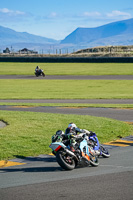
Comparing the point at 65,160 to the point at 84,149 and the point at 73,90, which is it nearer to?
the point at 84,149

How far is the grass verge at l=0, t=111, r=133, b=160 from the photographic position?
15.9 m

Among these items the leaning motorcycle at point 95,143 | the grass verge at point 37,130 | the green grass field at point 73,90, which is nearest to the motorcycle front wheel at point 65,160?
the leaning motorcycle at point 95,143

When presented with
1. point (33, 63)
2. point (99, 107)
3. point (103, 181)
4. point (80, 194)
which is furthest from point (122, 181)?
point (33, 63)

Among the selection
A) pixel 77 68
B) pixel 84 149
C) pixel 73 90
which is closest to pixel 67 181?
pixel 84 149

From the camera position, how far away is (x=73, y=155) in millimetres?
12344

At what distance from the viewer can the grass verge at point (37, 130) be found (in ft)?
52.2

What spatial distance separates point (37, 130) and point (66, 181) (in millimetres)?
8443

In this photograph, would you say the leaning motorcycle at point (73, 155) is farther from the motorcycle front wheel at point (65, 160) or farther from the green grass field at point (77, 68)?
the green grass field at point (77, 68)

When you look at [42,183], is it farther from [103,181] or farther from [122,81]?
[122,81]

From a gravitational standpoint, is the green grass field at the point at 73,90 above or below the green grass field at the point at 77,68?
below

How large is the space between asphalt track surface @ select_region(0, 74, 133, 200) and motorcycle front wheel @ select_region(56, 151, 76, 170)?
164 mm

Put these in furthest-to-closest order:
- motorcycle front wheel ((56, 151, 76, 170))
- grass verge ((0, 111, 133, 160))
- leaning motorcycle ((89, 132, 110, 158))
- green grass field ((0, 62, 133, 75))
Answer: green grass field ((0, 62, 133, 75)), grass verge ((0, 111, 133, 160)), leaning motorcycle ((89, 132, 110, 158)), motorcycle front wheel ((56, 151, 76, 170))

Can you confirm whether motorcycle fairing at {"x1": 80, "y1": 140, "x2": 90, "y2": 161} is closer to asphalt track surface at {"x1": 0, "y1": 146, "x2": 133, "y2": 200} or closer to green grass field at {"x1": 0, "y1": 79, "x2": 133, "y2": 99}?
asphalt track surface at {"x1": 0, "y1": 146, "x2": 133, "y2": 200}

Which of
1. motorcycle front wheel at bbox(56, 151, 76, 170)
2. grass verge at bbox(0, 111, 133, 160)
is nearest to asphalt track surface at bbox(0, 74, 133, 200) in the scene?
motorcycle front wheel at bbox(56, 151, 76, 170)
